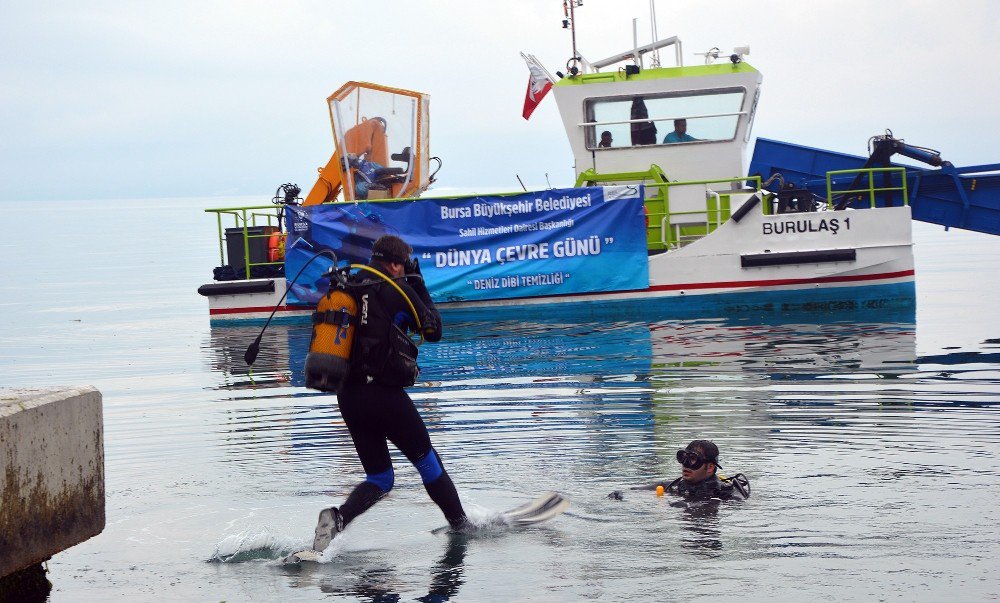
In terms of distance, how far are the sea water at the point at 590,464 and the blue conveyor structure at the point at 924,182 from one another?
216 centimetres

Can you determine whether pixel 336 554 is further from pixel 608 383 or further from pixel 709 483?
pixel 608 383

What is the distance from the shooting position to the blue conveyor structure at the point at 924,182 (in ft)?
61.2

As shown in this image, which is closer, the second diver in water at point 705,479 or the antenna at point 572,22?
the second diver in water at point 705,479

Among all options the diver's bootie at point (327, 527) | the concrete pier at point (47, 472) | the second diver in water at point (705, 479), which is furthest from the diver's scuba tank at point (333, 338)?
the second diver in water at point (705, 479)

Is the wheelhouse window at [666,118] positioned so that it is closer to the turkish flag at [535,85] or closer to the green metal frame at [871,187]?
the turkish flag at [535,85]

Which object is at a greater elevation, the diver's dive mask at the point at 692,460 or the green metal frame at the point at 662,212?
the green metal frame at the point at 662,212

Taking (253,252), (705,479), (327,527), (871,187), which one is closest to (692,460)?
(705,479)

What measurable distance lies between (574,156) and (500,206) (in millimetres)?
2015

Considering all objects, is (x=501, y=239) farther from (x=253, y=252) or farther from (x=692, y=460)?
(x=692, y=460)

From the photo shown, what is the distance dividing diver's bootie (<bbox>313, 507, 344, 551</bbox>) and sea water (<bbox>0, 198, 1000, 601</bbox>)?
4.3 inches

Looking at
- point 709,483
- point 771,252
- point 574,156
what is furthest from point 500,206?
point 709,483

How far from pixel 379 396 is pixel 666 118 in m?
14.8

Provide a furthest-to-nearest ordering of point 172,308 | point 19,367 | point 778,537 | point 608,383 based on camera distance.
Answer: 1. point 172,308
2. point 19,367
3. point 608,383
4. point 778,537

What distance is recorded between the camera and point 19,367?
15.7 m
